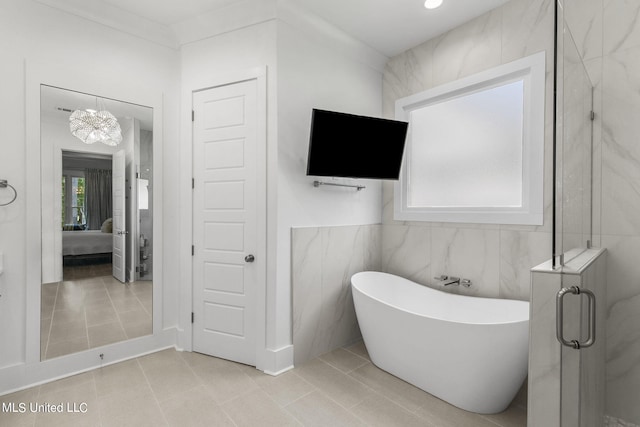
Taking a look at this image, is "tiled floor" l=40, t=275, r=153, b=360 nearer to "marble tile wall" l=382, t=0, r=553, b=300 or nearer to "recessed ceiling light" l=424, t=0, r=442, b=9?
"marble tile wall" l=382, t=0, r=553, b=300

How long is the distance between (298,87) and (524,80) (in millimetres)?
1748

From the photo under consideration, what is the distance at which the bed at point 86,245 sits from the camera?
7.36 ft

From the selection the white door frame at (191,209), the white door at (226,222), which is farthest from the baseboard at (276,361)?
the white door at (226,222)

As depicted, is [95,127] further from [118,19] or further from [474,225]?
[474,225]

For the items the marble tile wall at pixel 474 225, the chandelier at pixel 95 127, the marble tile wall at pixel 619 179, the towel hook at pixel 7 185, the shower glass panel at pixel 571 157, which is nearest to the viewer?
the shower glass panel at pixel 571 157

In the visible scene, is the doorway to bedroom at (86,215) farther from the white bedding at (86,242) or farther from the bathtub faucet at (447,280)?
the bathtub faucet at (447,280)

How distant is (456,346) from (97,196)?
2798 mm

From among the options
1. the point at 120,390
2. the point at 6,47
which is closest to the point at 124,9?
the point at 6,47

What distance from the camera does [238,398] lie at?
2.02m

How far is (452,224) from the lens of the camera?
267 cm

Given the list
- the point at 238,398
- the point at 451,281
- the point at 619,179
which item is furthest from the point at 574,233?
the point at 238,398

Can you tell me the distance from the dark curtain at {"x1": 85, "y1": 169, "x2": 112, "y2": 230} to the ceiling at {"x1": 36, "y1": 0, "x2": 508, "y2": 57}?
1.22 m

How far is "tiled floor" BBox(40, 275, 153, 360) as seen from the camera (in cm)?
219

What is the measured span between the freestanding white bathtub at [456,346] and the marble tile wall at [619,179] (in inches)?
19.5
